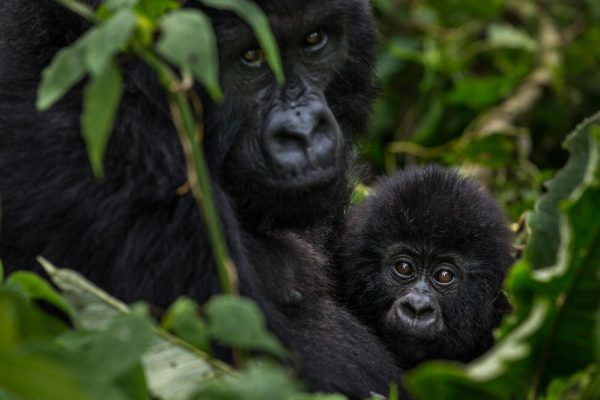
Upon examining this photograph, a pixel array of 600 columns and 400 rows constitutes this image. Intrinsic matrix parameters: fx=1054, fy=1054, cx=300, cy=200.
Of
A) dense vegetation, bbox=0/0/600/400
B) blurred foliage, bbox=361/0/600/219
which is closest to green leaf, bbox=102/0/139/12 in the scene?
dense vegetation, bbox=0/0/600/400

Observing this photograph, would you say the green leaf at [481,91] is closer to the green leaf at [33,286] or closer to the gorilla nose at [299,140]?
the gorilla nose at [299,140]

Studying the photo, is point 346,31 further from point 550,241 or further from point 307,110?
point 550,241

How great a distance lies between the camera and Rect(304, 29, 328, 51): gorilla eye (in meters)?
2.75

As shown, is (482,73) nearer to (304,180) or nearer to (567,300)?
(304,180)

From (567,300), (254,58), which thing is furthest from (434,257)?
(567,300)

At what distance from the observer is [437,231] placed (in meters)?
3.52

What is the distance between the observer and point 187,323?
1.85m

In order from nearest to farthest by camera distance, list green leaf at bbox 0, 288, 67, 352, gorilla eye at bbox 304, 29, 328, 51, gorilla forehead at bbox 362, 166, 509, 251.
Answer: green leaf at bbox 0, 288, 67, 352 < gorilla eye at bbox 304, 29, 328, 51 < gorilla forehead at bbox 362, 166, 509, 251

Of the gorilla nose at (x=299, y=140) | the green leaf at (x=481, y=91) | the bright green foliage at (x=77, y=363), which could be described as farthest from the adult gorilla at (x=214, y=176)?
the green leaf at (x=481, y=91)

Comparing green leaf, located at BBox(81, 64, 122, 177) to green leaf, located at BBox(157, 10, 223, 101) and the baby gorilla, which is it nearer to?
green leaf, located at BBox(157, 10, 223, 101)

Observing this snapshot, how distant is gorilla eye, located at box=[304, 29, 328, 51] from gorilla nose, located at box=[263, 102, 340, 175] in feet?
0.68

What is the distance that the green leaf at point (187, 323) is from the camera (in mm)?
1815

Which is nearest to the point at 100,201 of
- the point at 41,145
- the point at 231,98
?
the point at 41,145

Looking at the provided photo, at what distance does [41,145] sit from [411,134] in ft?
12.2
